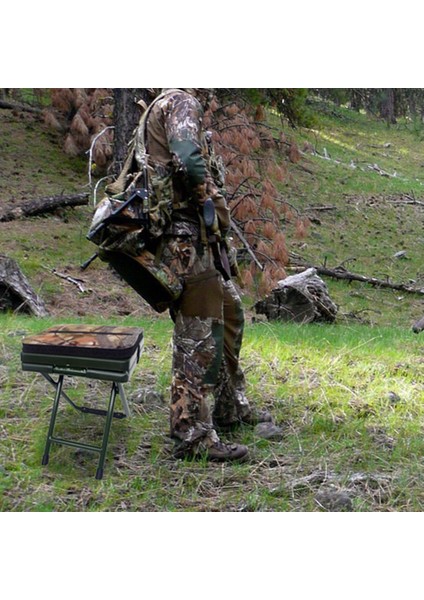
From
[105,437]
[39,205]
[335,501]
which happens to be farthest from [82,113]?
[335,501]

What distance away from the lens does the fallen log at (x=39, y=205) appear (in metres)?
11.2

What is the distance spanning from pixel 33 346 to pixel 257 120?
7529mm

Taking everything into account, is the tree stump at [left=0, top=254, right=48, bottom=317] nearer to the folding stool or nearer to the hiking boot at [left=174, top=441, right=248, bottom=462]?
the folding stool

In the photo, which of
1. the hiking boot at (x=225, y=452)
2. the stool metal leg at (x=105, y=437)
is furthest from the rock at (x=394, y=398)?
the stool metal leg at (x=105, y=437)

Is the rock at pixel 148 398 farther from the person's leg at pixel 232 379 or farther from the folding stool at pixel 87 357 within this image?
the folding stool at pixel 87 357

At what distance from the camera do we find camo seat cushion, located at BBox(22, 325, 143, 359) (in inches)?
144

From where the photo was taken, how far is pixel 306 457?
13.5 ft

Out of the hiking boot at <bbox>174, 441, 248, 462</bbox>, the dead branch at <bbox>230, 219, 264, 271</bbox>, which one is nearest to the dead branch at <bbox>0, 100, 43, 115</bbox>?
the dead branch at <bbox>230, 219, 264, 271</bbox>

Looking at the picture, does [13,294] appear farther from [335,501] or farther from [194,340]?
[335,501]

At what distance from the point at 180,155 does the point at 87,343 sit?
101 centimetres

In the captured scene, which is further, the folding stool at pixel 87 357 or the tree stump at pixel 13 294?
the tree stump at pixel 13 294

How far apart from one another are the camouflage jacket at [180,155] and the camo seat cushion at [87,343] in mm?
658

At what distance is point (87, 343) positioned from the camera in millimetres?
3725

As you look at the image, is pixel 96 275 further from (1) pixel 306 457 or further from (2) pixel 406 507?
(2) pixel 406 507
